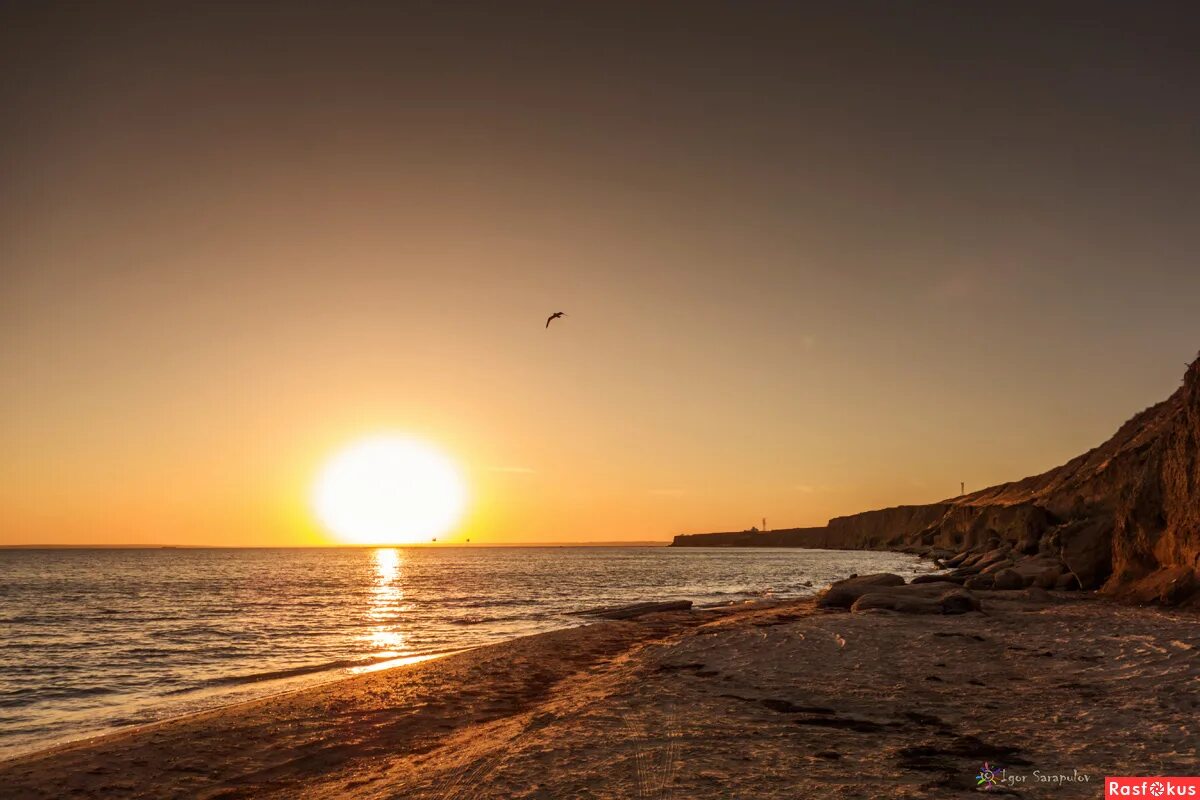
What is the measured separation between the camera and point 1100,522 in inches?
1261

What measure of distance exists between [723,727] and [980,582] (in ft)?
96.1

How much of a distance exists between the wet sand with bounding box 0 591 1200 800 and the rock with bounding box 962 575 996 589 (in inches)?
617

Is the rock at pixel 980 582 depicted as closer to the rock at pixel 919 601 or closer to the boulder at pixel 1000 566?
the boulder at pixel 1000 566

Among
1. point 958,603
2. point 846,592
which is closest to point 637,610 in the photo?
point 846,592

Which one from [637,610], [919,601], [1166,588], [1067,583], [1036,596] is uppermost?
[1166,588]

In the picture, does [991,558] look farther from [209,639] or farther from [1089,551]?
[209,639]

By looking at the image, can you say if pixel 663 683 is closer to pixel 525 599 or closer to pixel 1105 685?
pixel 1105 685

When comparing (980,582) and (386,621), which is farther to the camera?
(386,621)

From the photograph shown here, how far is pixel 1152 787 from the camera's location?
22.3 feet

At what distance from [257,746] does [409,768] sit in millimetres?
3587

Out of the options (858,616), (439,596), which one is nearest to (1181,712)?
(858,616)

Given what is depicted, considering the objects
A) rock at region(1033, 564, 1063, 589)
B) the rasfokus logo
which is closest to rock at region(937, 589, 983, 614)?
rock at region(1033, 564, 1063, 589)

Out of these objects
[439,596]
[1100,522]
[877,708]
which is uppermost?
[1100,522]

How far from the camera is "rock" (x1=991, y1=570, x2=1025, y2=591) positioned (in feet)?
105
